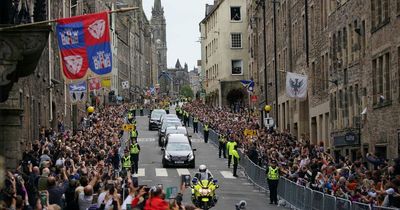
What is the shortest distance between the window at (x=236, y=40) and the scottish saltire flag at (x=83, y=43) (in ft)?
272

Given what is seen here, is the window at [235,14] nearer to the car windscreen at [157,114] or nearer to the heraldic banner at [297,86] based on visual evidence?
the car windscreen at [157,114]

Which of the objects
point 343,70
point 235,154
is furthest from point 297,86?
point 235,154

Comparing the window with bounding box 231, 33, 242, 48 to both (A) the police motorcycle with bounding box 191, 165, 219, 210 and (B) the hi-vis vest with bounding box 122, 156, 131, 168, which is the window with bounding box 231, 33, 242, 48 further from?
(A) the police motorcycle with bounding box 191, 165, 219, 210

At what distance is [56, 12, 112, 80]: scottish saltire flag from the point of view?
59.5 ft

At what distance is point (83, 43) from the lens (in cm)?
1831

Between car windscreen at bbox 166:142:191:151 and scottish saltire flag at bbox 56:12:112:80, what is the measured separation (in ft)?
93.3

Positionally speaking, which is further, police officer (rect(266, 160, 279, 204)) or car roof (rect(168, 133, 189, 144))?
car roof (rect(168, 133, 189, 144))

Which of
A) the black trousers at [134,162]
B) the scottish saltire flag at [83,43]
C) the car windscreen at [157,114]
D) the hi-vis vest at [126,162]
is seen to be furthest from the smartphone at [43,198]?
the car windscreen at [157,114]

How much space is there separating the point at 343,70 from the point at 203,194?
626 inches

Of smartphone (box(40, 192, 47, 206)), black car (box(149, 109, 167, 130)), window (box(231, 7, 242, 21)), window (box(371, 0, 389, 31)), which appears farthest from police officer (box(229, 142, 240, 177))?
window (box(231, 7, 242, 21))

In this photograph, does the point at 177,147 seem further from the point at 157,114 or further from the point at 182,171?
the point at 157,114

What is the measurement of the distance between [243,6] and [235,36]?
3.04 metres

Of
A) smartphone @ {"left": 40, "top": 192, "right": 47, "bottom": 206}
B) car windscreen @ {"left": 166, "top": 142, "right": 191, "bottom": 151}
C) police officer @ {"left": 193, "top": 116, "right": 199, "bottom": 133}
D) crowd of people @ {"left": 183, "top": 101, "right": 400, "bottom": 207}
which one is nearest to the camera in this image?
smartphone @ {"left": 40, "top": 192, "right": 47, "bottom": 206}

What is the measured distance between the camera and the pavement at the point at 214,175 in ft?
111
